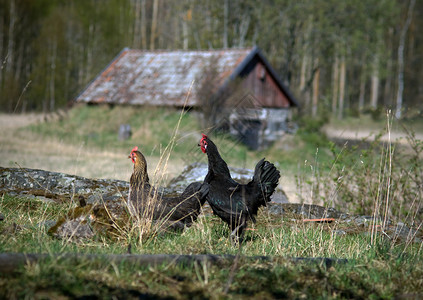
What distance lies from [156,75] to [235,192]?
20.6 metres

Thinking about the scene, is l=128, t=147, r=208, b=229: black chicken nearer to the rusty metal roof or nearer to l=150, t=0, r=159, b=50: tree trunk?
the rusty metal roof

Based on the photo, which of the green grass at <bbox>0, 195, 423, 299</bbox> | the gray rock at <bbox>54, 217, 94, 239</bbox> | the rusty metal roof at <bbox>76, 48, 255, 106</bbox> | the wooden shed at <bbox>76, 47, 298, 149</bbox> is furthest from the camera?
the rusty metal roof at <bbox>76, 48, 255, 106</bbox>

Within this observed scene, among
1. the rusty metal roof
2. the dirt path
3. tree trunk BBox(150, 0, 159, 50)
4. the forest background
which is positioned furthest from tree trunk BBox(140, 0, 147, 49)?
the dirt path

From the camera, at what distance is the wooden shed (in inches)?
902

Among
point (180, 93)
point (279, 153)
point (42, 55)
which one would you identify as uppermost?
point (42, 55)

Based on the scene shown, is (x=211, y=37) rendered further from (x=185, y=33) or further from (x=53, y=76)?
(x=53, y=76)

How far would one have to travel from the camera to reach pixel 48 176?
25.9 feet

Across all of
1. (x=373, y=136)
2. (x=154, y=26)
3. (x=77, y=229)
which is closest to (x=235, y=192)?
(x=77, y=229)

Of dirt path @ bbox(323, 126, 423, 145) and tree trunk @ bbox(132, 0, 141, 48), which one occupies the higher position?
tree trunk @ bbox(132, 0, 141, 48)

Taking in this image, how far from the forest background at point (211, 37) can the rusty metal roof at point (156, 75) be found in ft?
35.2

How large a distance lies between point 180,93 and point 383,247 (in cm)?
1921

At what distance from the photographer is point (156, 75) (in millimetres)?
26000

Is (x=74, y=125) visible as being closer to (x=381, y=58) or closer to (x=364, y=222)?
(x=364, y=222)

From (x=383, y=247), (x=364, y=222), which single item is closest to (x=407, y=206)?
(x=364, y=222)
